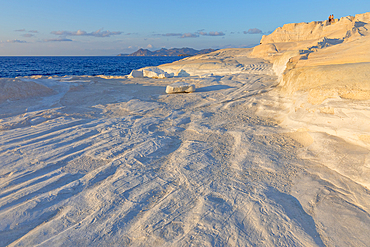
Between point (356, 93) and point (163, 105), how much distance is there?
4.10m

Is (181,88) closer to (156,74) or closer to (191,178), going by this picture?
(191,178)

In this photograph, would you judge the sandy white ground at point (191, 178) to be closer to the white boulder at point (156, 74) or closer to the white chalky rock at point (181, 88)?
the white chalky rock at point (181, 88)

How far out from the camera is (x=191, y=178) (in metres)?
2.46

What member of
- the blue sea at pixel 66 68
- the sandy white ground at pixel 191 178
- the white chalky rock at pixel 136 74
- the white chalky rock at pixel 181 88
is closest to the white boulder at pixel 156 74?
the white chalky rock at pixel 136 74

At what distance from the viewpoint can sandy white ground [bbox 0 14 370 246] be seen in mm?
1742

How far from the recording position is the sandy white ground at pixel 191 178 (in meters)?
1.74

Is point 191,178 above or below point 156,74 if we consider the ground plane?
below

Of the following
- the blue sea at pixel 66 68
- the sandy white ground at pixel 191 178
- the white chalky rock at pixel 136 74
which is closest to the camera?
the sandy white ground at pixel 191 178

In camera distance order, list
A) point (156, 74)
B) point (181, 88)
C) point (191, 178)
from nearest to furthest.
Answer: point (191, 178)
point (181, 88)
point (156, 74)

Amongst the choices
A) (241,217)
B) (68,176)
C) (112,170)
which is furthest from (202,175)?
(68,176)

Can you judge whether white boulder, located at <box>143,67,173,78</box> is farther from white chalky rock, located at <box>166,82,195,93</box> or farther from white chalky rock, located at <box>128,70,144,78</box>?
white chalky rock, located at <box>166,82,195,93</box>

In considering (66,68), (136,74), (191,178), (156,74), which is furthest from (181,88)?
(66,68)

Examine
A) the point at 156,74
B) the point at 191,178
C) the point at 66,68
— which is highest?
the point at 156,74

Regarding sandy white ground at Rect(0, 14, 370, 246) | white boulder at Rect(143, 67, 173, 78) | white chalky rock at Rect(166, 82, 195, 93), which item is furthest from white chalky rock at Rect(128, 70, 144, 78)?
sandy white ground at Rect(0, 14, 370, 246)
